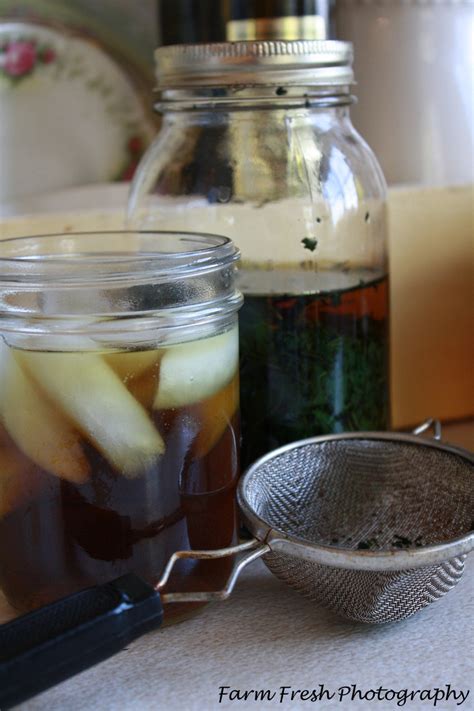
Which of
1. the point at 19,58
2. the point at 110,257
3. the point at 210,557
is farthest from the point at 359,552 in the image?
the point at 19,58

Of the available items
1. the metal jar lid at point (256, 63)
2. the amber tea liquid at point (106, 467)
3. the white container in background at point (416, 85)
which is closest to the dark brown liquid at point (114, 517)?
the amber tea liquid at point (106, 467)

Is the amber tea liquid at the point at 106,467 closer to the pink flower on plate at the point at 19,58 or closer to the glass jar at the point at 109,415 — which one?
the glass jar at the point at 109,415

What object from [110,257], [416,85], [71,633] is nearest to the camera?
[71,633]

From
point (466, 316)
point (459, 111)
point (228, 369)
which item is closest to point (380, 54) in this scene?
point (459, 111)

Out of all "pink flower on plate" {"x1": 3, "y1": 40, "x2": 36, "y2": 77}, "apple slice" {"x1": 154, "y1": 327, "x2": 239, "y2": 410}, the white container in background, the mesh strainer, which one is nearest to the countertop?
the mesh strainer

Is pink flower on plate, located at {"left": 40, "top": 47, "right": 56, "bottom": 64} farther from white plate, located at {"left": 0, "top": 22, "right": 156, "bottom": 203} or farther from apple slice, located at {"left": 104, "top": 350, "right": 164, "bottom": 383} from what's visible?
apple slice, located at {"left": 104, "top": 350, "right": 164, "bottom": 383}

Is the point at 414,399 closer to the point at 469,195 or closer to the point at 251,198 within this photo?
the point at 469,195

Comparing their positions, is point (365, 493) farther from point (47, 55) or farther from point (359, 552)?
point (47, 55)
